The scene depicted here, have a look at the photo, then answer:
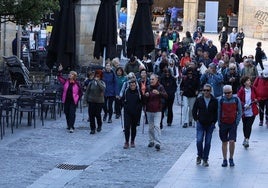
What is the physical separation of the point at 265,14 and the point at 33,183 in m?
36.0

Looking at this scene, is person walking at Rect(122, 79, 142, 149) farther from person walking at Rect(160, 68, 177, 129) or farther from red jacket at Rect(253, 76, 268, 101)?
red jacket at Rect(253, 76, 268, 101)

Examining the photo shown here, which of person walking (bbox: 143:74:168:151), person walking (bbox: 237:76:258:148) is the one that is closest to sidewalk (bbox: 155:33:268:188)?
person walking (bbox: 237:76:258:148)

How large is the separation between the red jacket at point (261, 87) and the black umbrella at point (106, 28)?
5495 mm

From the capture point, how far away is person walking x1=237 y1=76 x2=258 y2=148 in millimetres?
17234

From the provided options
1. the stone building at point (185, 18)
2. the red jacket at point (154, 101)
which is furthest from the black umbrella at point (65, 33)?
the red jacket at point (154, 101)

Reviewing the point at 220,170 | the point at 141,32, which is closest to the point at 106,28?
the point at 141,32

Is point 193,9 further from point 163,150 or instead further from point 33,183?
point 33,183

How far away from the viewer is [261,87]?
20156 mm

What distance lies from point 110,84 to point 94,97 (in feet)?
6.47

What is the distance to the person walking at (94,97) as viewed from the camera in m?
18.8

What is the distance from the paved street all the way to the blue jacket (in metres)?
1.03

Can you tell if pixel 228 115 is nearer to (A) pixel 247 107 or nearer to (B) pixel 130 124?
(A) pixel 247 107

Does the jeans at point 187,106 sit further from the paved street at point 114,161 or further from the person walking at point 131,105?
the person walking at point 131,105

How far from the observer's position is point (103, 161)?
52.4 ft
